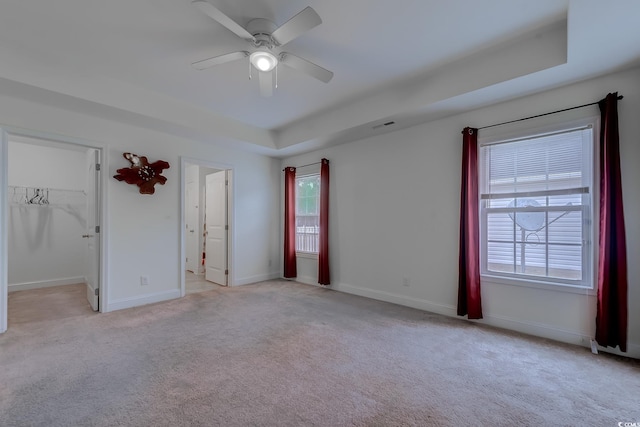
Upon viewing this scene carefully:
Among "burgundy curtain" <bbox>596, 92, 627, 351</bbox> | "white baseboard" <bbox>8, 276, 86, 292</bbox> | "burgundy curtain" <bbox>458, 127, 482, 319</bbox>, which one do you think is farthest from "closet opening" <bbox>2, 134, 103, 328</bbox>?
"burgundy curtain" <bbox>596, 92, 627, 351</bbox>

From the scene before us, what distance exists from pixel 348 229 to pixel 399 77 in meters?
2.39

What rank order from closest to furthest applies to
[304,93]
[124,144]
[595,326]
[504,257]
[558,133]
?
1. [595,326]
2. [558,133]
3. [504,257]
4. [304,93]
5. [124,144]

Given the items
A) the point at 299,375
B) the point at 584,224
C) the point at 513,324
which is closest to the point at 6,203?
the point at 299,375

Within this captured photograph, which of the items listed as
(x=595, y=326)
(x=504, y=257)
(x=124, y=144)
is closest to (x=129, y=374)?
(x=124, y=144)

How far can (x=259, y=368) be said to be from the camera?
221cm

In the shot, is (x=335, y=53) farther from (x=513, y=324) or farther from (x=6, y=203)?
(x=6, y=203)

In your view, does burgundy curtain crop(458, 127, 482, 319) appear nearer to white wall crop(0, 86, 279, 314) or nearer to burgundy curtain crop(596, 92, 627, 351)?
burgundy curtain crop(596, 92, 627, 351)

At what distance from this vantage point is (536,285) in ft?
9.43

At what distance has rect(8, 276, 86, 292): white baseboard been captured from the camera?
15.3ft

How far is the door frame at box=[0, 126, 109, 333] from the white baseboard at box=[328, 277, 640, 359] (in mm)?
3622

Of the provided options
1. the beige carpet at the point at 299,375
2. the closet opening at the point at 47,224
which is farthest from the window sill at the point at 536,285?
the closet opening at the point at 47,224

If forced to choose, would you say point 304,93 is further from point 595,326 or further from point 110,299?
point 595,326

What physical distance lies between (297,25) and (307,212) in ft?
12.1

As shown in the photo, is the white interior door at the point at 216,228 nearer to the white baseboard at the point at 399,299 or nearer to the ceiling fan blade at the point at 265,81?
the white baseboard at the point at 399,299
